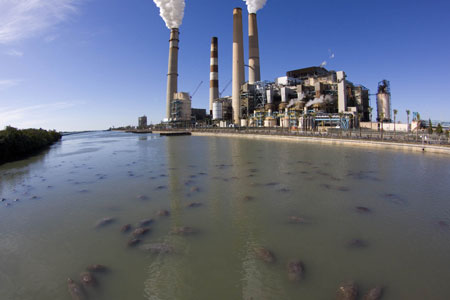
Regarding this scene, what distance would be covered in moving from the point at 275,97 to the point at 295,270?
69149mm

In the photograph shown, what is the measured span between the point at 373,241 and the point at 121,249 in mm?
7301

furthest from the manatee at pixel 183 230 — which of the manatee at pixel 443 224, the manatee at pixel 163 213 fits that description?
the manatee at pixel 443 224

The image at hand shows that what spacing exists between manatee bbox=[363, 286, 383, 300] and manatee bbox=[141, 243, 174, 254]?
A: 4.72 metres

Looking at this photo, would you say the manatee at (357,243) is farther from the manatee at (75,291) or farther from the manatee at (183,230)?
the manatee at (75,291)

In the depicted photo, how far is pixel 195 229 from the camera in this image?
7992 mm

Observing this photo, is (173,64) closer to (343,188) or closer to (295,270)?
(343,188)

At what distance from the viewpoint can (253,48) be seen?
7131cm

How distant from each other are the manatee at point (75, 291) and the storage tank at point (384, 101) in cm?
6781

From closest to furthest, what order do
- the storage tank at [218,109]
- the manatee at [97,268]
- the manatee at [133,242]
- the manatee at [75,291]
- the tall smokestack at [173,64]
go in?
the manatee at [75,291] → the manatee at [97,268] → the manatee at [133,242] → the storage tank at [218,109] → the tall smokestack at [173,64]

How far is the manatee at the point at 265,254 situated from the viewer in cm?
613

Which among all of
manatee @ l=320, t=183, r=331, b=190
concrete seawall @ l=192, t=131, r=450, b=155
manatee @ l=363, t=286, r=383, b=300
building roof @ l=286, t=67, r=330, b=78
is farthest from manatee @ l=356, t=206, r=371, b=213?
building roof @ l=286, t=67, r=330, b=78

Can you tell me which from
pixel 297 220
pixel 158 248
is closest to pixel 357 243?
pixel 297 220

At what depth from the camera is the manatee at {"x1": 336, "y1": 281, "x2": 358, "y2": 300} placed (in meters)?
4.68

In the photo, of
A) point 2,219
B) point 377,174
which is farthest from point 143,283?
point 377,174
